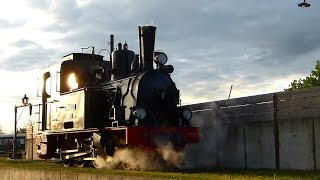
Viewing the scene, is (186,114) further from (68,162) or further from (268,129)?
(68,162)

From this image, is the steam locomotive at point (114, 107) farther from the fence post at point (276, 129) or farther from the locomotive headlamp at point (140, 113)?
the fence post at point (276, 129)

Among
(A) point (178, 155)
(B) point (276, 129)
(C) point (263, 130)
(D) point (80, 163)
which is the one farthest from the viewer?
(D) point (80, 163)

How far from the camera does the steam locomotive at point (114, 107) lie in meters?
13.3

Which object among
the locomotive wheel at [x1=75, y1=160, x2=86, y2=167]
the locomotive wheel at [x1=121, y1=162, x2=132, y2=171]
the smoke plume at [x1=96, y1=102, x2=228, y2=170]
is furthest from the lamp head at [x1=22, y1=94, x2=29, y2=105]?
the locomotive wheel at [x1=121, y1=162, x2=132, y2=171]

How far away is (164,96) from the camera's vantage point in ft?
46.8

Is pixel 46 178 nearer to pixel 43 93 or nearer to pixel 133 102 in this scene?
pixel 133 102

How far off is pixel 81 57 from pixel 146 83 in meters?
4.22

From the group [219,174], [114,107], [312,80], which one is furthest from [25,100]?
[312,80]

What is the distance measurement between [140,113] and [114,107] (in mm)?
1030

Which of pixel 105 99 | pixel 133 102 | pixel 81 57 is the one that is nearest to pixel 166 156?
pixel 133 102

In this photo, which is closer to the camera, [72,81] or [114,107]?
[114,107]

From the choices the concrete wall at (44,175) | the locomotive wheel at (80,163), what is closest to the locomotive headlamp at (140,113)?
the concrete wall at (44,175)

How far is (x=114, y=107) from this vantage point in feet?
45.2

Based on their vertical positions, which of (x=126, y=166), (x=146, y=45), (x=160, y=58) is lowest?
(x=126, y=166)
